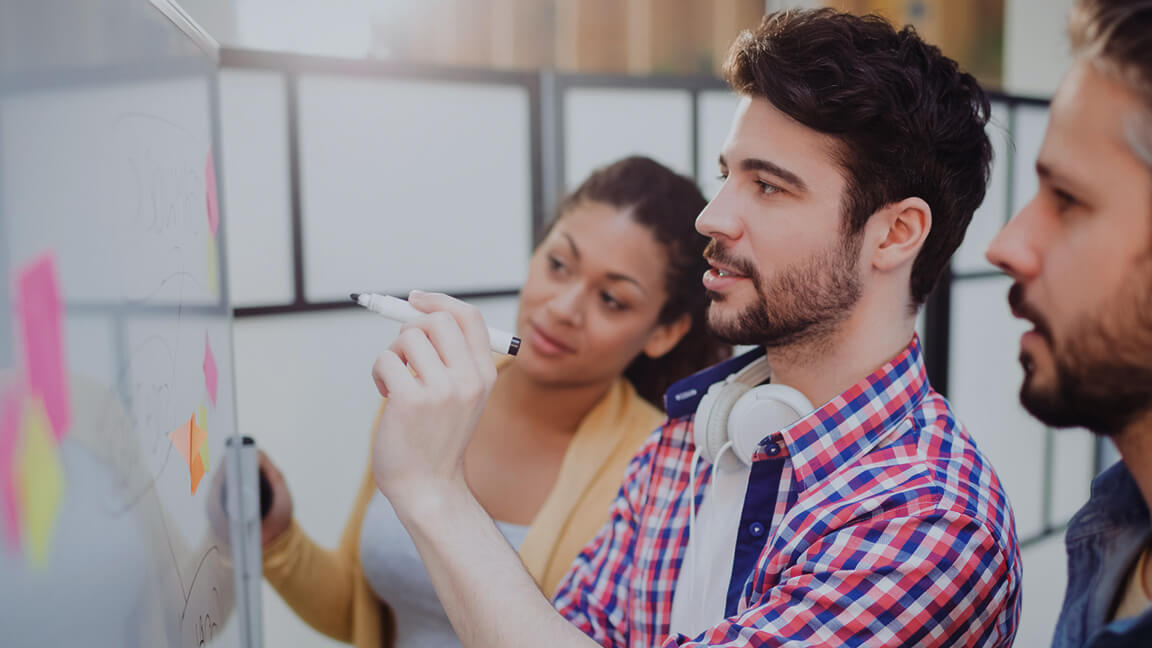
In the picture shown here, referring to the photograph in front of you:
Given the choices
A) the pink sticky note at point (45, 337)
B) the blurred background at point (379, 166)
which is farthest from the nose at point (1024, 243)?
the blurred background at point (379, 166)

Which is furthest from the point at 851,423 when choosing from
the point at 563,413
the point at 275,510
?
the point at 275,510

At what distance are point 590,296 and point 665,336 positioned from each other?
20 centimetres

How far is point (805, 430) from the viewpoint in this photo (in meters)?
0.97

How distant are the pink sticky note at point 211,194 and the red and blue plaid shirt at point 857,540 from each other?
2.13 feet

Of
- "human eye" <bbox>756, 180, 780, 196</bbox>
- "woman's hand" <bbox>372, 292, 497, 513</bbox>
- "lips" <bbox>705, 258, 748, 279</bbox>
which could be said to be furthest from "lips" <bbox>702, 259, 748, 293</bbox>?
"woman's hand" <bbox>372, 292, 497, 513</bbox>

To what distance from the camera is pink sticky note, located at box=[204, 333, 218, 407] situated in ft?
3.50

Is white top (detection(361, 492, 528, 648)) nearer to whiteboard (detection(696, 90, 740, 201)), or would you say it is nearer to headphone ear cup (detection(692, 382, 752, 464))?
headphone ear cup (detection(692, 382, 752, 464))

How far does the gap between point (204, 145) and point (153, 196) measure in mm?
245

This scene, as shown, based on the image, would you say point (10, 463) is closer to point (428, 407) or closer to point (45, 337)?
point (45, 337)

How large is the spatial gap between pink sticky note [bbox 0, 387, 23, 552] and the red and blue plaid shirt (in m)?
0.57

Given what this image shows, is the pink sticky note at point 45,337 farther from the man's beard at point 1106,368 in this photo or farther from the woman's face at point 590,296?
the woman's face at point 590,296

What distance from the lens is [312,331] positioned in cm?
188

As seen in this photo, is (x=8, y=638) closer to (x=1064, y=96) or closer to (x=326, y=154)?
(x=1064, y=96)

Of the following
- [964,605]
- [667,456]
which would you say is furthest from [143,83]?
[964,605]
